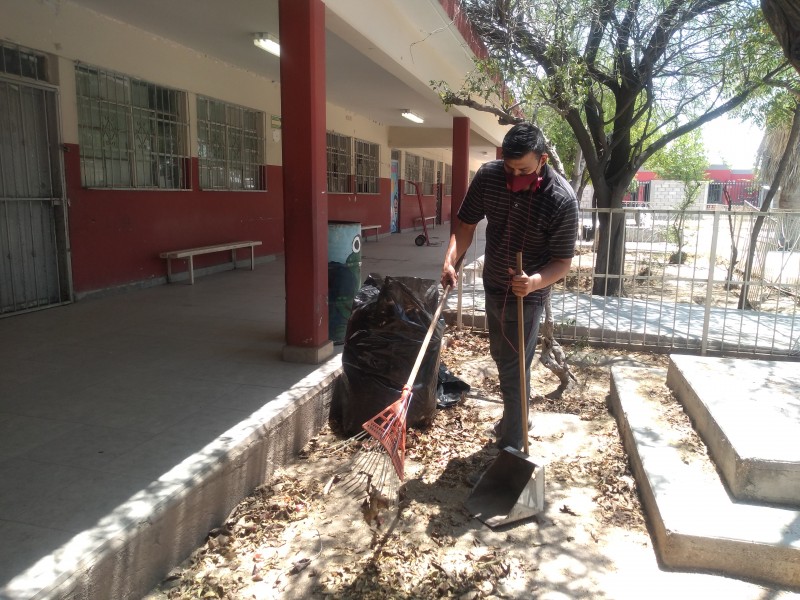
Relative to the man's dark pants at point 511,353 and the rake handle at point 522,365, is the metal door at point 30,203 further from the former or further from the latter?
the rake handle at point 522,365

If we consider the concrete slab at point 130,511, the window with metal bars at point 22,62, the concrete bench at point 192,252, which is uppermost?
the window with metal bars at point 22,62

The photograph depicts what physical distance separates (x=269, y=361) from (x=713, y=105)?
830 cm

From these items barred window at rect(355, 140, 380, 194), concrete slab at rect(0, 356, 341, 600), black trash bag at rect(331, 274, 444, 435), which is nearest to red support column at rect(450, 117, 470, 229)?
barred window at rect(355, 140, 380, 194)

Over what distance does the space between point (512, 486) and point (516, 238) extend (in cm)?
134

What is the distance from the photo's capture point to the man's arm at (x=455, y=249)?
353 centimetres

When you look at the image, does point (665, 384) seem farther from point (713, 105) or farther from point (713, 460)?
point (713, 105)

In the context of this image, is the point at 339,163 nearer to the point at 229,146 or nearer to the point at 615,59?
the point at 229,146

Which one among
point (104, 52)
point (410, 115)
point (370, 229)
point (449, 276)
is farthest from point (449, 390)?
point (370, 229)

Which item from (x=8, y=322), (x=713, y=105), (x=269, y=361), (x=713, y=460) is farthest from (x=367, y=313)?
(x=713, y=105)

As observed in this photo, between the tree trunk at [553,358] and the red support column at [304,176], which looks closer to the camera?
the red support column at [304,176]

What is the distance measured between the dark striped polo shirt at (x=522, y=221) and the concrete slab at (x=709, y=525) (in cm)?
114

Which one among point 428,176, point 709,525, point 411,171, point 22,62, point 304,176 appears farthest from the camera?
point 428,176

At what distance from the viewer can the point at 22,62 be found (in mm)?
5863

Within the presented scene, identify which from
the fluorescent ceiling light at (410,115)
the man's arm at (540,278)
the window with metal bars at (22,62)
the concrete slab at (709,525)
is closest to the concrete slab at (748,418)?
the concrete slab at (709,525)
